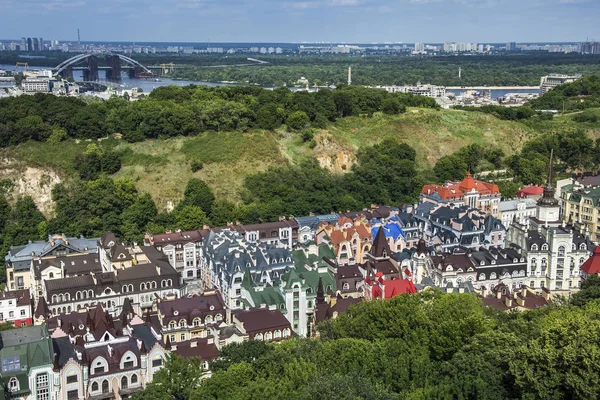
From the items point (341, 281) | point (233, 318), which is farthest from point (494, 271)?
point (233, 318)

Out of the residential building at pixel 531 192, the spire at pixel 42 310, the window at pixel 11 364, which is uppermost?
the residential building at pixel 531 192

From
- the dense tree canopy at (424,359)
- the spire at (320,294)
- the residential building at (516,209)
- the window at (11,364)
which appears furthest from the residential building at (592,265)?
the window at (11,364)

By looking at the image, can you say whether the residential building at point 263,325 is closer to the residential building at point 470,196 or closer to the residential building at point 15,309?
the residential building at point 15,309

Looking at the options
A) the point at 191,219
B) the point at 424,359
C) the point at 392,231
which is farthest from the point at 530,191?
the point at 424,359

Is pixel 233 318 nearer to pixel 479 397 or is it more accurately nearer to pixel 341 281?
pixel 341 281

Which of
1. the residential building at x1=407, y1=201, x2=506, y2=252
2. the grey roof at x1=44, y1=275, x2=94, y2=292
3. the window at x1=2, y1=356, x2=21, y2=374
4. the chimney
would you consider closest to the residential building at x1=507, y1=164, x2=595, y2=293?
the chimney

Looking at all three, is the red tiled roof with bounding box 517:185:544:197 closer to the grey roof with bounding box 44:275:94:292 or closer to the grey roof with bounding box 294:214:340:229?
the grey roof with bounding box 294:214:340:229

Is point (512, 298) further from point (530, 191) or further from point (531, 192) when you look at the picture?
point (530, 191)
